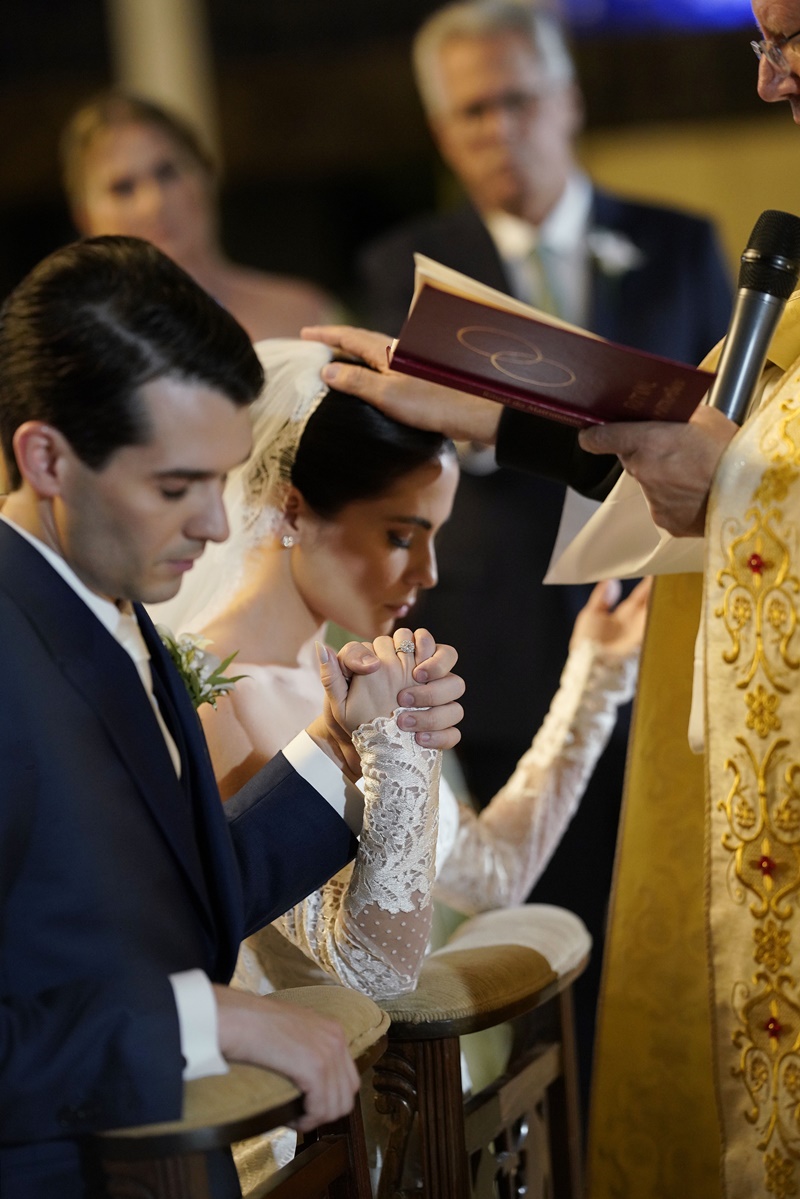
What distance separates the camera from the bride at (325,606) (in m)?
2.08

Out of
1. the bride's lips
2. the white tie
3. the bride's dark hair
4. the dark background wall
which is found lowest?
the bride's lips

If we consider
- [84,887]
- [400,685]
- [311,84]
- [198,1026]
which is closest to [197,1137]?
[198,1026]

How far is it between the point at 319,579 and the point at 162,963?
97 centimetres

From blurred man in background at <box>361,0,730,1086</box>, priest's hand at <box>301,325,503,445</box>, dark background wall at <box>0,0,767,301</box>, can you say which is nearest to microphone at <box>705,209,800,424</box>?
priest's hand at <box>301,325,503,445</box>

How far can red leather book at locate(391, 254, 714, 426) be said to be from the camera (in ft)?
5.56

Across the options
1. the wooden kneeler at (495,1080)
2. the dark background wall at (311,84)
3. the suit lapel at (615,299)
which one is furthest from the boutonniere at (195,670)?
the dark background wall at (311,84)

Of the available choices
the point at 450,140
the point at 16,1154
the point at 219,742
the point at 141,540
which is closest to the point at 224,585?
the point at 219,742

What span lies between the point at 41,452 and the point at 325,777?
56cm

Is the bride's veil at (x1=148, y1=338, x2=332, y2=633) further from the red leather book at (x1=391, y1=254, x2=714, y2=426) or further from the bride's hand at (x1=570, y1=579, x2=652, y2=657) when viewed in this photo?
the bride's hand at (x1=570, y1=579, x2=652, y2=657)

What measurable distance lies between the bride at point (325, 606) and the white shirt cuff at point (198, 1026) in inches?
19.4

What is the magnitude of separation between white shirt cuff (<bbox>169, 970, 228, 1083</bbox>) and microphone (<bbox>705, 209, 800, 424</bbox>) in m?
1.01

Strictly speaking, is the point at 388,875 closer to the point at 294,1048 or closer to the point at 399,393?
the point at 294,1048

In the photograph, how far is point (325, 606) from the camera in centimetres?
233

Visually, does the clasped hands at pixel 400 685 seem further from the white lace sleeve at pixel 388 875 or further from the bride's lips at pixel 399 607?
the bride's lips at pixel 399 607
